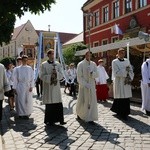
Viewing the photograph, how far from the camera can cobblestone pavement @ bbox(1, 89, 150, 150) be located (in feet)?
24.0

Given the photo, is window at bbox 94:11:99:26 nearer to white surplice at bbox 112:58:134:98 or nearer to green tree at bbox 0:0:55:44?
white surplice at bbox 112:58:134:98

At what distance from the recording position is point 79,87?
10242mm

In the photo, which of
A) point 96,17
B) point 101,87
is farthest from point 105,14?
point 101,87

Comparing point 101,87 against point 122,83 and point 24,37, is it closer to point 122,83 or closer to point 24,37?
point 122,83

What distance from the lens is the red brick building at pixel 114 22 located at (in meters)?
23.5

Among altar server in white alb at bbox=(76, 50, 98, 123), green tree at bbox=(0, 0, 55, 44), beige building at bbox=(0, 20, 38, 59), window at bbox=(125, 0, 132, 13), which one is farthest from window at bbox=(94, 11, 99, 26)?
beige building at bbox=(0, 20, 38, 59)

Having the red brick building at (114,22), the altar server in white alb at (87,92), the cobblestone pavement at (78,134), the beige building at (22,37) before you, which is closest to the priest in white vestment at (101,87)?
the red brick building at (114,22)

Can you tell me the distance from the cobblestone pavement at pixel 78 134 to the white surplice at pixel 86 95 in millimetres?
241

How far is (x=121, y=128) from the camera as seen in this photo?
360 inches

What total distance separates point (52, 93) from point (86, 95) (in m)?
0.93

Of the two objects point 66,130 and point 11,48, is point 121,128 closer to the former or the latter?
point 66,130

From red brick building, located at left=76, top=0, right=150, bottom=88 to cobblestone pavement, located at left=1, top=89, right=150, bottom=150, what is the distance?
9476 millimetres

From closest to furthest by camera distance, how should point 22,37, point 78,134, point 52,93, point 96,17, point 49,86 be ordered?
point 78,134
point 52,93
point 49,86
point 96,17
point 22,37

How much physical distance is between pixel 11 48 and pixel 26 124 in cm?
8105
